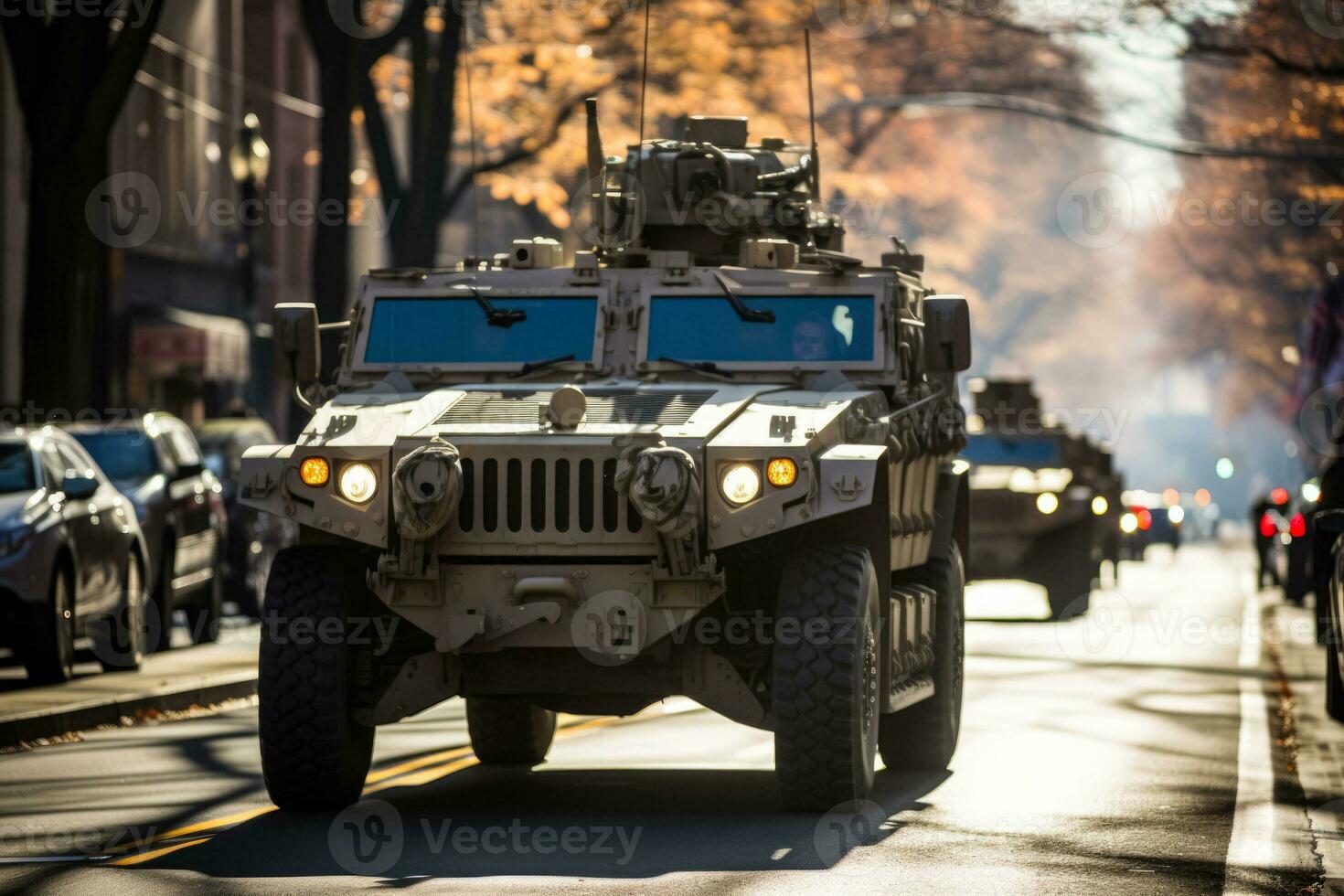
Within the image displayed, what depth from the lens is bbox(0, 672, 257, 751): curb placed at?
14.9 metres

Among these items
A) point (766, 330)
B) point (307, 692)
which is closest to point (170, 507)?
point (766, 330)

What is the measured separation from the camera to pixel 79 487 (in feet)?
59.6

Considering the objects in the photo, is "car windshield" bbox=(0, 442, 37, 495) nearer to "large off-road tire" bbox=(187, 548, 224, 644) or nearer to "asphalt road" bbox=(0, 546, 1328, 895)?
"asphalt road" bbox=(0, 546, 1328, 895)

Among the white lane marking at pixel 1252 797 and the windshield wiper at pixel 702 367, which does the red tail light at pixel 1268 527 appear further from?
the windshield wiper at pixel 702 367

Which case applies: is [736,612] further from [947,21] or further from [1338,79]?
[947,21]

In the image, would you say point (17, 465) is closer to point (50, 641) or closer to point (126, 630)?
point (50, 641)

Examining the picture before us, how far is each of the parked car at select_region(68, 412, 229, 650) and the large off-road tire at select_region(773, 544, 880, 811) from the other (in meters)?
11.1

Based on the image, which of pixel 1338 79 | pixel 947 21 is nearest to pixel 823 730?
pixel 1338 79

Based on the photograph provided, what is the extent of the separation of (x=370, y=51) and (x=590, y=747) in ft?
46.7

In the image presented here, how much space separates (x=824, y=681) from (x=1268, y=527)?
28718mm

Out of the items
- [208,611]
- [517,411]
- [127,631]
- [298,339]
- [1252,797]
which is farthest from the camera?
[208,611]
